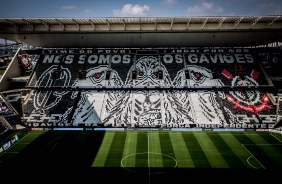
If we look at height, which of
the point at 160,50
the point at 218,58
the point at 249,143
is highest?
the point at 160,50

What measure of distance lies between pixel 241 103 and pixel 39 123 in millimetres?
20489

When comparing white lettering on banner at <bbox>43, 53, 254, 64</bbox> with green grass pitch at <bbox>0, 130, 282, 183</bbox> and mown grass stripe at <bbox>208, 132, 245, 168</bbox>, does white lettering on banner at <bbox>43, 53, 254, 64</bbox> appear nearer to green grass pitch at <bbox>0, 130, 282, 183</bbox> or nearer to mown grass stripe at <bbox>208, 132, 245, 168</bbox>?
green grass pitch at <bbox>0, 130, 282, 183</bbox>

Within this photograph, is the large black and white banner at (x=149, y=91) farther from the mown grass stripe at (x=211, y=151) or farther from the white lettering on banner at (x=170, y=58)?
A: the mown grass stripe at (x=211, y=151)

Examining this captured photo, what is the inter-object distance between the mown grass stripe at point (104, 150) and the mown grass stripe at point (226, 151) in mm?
8585

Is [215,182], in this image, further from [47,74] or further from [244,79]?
[47,74]

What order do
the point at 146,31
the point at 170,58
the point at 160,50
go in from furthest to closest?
the point at 160,50 < the point at 170,58 < the point at 146,31

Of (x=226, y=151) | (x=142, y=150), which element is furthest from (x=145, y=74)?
(x=226, y=151)

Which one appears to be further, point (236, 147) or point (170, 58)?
point (170, 58)

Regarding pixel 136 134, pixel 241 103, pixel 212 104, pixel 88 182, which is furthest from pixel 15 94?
pixel 241 103

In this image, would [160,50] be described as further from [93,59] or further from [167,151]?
[167,151]

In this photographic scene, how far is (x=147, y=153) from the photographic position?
1836 centimetres

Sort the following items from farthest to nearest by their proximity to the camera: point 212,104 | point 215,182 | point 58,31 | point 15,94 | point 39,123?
point 58,31, point 15,94, point 212,104, point 39,123, point 215,182

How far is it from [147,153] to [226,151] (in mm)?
6023

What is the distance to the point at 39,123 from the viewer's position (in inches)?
944
